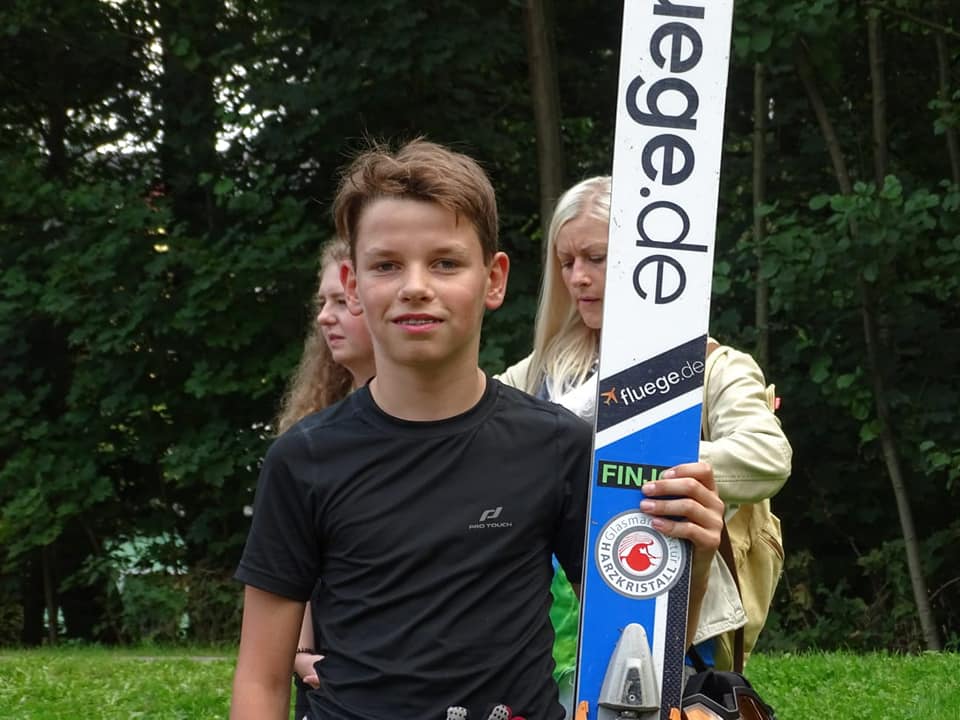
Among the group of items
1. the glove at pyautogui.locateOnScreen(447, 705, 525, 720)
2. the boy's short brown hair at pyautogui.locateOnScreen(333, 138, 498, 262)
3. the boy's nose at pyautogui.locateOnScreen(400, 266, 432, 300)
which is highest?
the boy's short brown hair at pyautogui.locateOnScreen(333, 138, 498, 262)

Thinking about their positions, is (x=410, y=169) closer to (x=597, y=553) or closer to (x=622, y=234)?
(x=622, y=234)

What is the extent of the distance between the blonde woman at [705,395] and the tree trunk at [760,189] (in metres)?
6.32

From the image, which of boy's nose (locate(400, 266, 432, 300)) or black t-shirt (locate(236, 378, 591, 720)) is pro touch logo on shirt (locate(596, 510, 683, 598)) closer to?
black t-shirt (locate(236, 378, 591, 720))

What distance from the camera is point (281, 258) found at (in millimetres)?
10242

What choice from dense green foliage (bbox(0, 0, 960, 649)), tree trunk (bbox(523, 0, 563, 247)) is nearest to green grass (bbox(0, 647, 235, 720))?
dense green foliage (bbox(0, 0, 960, 649))

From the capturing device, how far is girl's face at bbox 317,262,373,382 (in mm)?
3252

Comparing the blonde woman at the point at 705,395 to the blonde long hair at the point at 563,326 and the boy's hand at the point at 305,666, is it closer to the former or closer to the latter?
the blonde long hair at the point at 563,326

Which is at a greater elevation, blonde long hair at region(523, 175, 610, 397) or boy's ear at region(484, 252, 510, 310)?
blonde long hair at region(523, 175, 610, 397)

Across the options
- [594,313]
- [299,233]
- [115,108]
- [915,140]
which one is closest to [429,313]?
[594,313]

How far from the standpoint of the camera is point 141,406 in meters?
11.0

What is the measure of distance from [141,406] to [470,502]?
30.7ft

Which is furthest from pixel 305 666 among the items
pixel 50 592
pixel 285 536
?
pixel 50 592

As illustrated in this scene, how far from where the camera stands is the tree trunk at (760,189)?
9.56 m

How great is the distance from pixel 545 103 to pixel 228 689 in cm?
594
